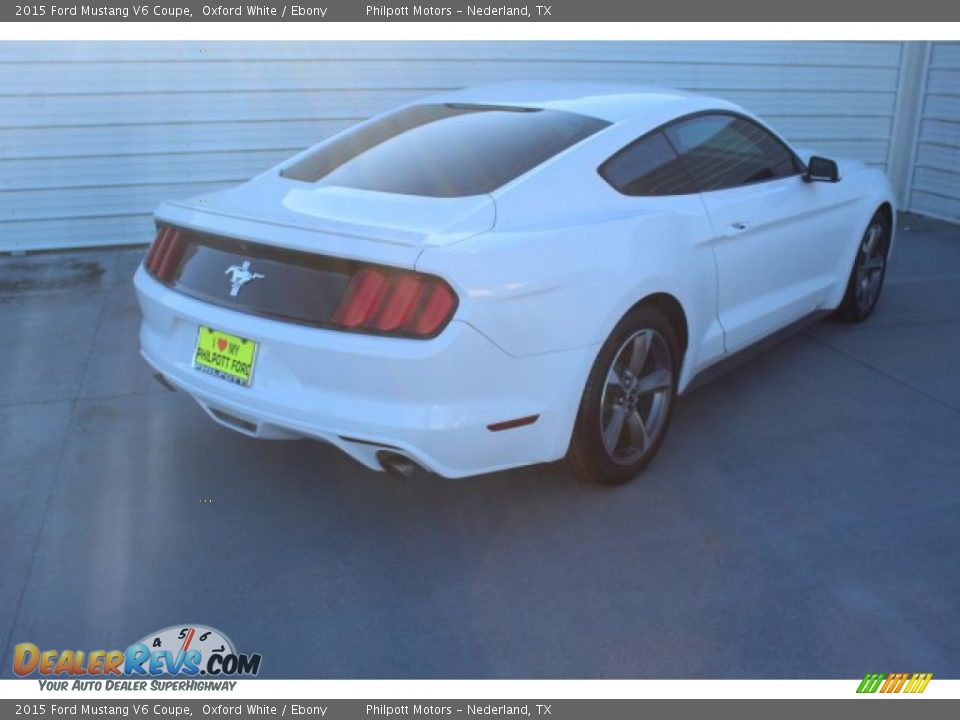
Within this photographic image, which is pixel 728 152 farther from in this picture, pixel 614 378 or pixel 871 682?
pixel 871 682

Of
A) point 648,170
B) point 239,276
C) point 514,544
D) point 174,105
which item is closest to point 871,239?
point 648,170

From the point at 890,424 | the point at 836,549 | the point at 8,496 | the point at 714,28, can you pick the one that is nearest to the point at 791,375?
the point at 890,424

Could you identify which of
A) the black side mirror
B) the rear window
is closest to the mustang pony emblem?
the rear window

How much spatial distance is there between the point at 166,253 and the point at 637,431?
1945mm

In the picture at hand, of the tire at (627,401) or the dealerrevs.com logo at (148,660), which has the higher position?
the tire at (627,401)

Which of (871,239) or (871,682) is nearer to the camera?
(871,682)

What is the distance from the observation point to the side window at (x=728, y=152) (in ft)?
13.1

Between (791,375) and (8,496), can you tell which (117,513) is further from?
(791,375)

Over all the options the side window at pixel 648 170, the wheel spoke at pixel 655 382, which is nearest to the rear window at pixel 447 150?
the side window at pixel 648 170

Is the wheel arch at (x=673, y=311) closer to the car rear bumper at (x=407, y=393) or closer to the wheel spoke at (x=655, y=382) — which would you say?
the wheel spoke at (x=655, y=382)

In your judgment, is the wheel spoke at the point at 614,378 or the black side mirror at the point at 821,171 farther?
the black side mirror at the point at 821,171

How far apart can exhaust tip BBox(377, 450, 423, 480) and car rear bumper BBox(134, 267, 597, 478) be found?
30 mm

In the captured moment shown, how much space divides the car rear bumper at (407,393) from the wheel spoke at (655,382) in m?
0.47

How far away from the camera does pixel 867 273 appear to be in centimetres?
555
